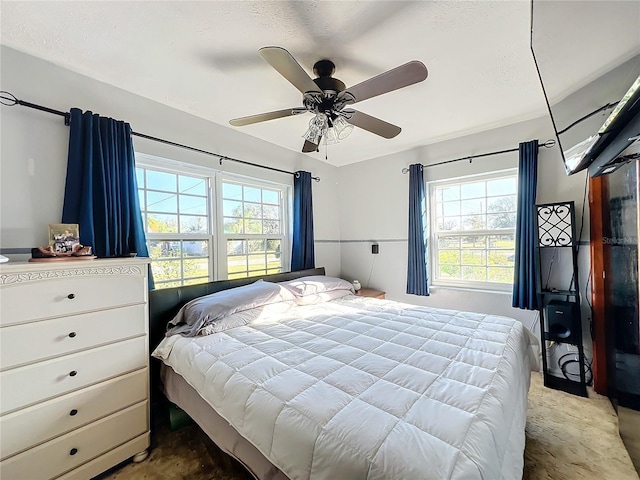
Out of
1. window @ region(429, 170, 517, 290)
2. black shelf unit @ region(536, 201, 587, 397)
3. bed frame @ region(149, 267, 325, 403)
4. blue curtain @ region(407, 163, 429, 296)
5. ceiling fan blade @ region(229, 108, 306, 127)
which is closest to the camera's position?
ceiling fan blade @ region(229, 108, 306, 127)

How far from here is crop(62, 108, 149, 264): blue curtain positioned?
5.91 ft

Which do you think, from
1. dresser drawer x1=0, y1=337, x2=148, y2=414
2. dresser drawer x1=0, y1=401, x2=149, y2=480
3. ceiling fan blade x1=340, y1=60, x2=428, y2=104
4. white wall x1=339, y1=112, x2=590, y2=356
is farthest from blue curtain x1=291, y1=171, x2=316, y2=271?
dresser drawer x1=0, y1=401, x2=149, y2=480

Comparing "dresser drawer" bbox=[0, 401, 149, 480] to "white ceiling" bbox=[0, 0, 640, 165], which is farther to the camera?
"dresser drawer" bbox=[0, 401, 149, 480]

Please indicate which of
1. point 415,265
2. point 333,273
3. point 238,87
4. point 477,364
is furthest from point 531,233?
point 238,87

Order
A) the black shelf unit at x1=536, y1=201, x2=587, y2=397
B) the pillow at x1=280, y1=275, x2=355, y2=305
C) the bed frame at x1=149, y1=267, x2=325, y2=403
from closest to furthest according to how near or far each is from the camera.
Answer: the bed frame at x1=149, y1=267, x2=325, y2=403
the black shelf unit at x1=536, y1=201, x2=587, y2=397
the pillow at x1=280, y1=275, x2=355, y2=305

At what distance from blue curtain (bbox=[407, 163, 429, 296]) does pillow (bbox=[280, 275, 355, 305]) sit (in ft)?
2.77

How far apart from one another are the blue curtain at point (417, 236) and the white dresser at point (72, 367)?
9.19ft

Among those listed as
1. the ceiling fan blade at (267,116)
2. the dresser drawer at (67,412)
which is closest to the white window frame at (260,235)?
the ceiling fan blade at (267,116)

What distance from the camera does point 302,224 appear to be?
11.2ft

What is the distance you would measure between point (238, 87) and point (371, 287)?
9.67 feet

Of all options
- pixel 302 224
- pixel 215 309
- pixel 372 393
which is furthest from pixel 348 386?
pixel 302 224

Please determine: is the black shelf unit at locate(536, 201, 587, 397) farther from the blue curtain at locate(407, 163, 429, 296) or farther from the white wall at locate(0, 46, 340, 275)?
the white wall at locate(0, 46, 340, 275)

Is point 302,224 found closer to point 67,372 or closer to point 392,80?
point 392,80

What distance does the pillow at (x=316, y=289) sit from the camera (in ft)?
8.71
